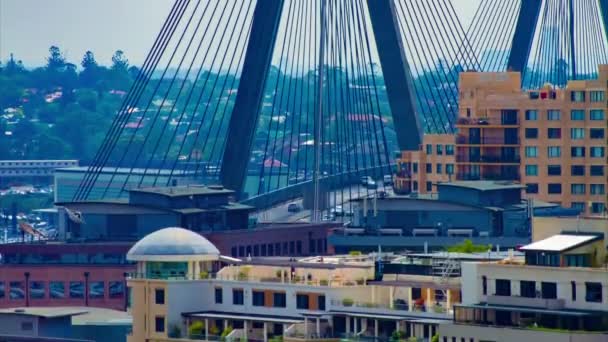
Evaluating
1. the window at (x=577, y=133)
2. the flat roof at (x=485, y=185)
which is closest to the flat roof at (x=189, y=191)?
the flat roof at (x=485, y=185)

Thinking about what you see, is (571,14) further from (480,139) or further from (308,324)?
(308,324)

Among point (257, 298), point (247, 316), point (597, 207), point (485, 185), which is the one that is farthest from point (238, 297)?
point (597, 207)

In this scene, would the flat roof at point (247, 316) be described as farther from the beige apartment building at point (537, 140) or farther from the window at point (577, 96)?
the window at point (577, 96)

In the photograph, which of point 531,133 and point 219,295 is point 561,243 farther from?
point 531,133

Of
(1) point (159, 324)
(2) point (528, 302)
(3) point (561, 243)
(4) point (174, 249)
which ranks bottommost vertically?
(1) point (159, 324)

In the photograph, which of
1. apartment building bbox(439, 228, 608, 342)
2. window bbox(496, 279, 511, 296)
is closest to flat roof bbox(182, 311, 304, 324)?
apartment building bbox(439, 228, 608, 342)

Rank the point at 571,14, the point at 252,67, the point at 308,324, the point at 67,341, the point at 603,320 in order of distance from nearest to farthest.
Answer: the point at 603,320 → the point at 308,324 → the point at 67,341 → the point at 252,67 → the point at 571,14

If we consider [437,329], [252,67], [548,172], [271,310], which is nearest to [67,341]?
[271,310]
